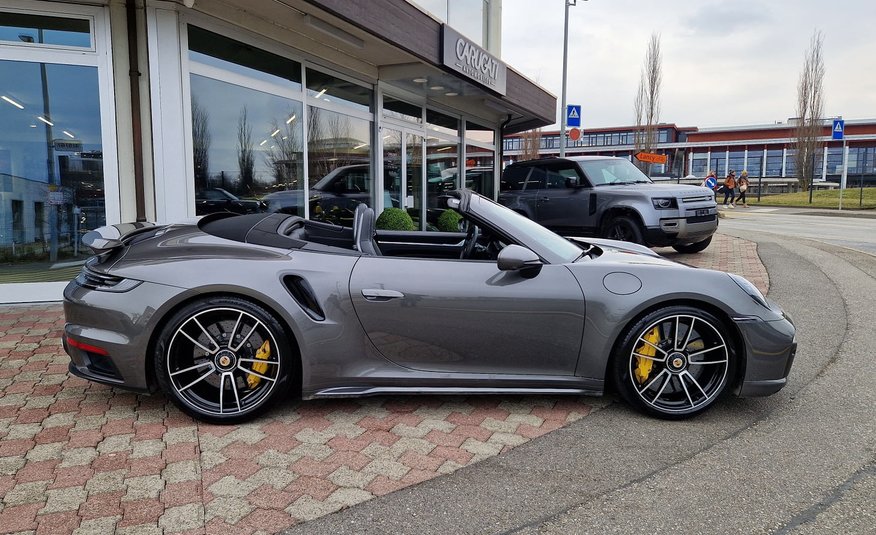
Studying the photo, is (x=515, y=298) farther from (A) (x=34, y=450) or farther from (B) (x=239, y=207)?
(B) (x=239, y=207)

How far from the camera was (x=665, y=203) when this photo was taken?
8.73 metres

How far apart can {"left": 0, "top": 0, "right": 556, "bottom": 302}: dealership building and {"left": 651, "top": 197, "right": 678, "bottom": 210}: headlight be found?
3.71 metres

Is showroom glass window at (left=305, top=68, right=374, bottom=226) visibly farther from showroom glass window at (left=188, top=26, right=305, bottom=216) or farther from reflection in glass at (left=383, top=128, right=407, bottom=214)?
reflection in glass at (left=383, top=128, right=407, bottom=214)

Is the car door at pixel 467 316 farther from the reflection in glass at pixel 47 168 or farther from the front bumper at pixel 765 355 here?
the reflection in glass at pixel 47 168

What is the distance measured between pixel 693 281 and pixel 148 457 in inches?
116

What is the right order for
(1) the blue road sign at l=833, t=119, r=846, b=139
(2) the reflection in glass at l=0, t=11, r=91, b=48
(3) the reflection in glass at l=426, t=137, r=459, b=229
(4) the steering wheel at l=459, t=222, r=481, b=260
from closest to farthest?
(4) the steering wheel at l=459, t=222, r=481, b=260
(2) the reflection in glass at l=0, t=11, r=91, b=48
(3) the reflection in glass at l=426, t=137, r=459, b=229
(1) the blue road sign at l=833, t=119, r=846, b=139

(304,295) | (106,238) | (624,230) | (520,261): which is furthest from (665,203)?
(106,238)

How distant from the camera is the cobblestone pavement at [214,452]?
2326 millimetres

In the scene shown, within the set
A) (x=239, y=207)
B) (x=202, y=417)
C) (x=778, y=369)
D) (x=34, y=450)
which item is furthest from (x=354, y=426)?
(x=239, y=207)

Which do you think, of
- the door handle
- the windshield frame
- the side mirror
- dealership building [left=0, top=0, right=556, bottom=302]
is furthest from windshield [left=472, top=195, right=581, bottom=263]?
dealership building [left=0, top=0, right=556, bottom=302]

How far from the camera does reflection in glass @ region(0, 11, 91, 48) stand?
18.7 feet

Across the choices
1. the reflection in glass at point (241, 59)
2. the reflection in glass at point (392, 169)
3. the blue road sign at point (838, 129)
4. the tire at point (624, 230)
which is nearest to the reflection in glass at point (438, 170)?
the reflection in glass at point (392, 169)

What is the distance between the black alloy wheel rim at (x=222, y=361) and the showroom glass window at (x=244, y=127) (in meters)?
3.74

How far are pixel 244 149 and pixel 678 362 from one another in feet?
18.8
